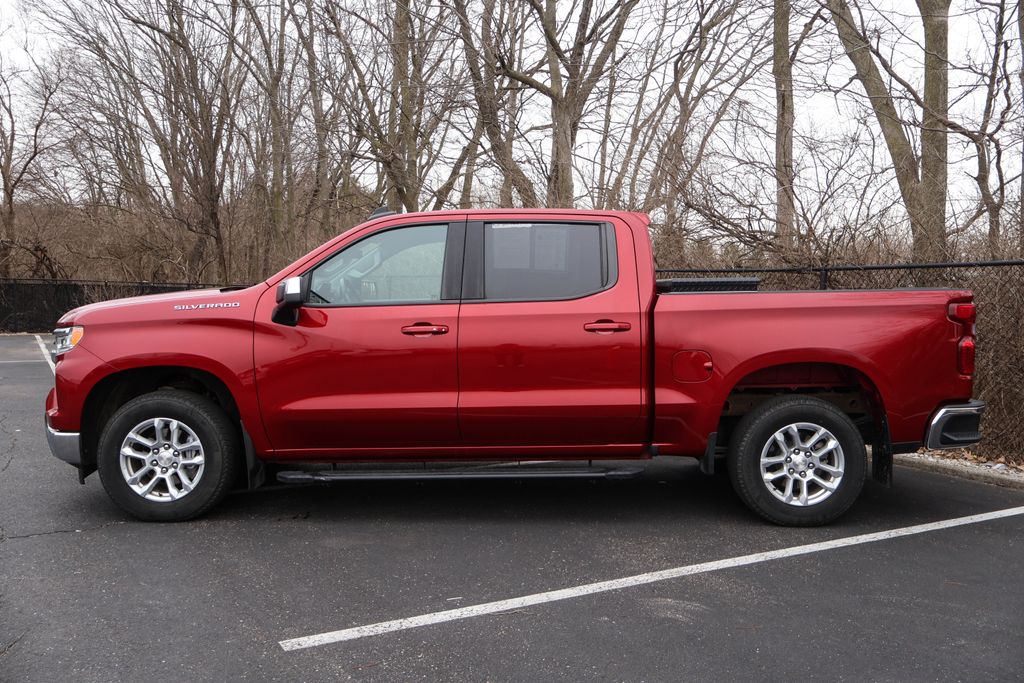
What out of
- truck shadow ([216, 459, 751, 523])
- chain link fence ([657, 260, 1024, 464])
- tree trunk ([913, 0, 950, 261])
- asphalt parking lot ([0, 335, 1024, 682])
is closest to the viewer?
asphalt parking lot ([0, 335, 1024, 682])

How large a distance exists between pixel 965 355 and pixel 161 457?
496cm

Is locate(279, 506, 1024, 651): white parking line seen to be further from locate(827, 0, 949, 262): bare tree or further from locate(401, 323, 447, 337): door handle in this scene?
locate(827, 0, 949, 262): bare tree

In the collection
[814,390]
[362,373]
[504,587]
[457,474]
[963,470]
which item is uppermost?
[362,373]

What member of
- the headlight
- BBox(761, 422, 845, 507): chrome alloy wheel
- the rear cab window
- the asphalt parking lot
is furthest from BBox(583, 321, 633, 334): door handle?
the headlight

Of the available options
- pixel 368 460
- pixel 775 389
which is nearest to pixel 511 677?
pixel 368 460

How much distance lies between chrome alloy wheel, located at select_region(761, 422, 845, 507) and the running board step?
835 millimetres

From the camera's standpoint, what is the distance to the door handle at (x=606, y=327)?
17.1 ft

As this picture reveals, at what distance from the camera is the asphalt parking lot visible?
3463 millimetres

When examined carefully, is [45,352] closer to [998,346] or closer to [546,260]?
[546,260]

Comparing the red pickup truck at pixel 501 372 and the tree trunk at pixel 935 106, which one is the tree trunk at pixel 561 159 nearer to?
the tree trunk at pixel 935 106

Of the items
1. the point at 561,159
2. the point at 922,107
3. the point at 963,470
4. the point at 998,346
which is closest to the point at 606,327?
the point at 963,470

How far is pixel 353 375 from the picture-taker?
524 centimetres

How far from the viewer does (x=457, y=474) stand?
17.7 ft

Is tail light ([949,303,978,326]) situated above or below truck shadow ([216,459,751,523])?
above
